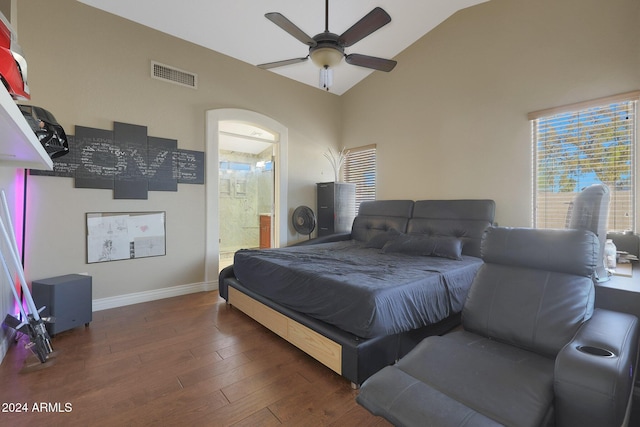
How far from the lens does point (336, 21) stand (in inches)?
134

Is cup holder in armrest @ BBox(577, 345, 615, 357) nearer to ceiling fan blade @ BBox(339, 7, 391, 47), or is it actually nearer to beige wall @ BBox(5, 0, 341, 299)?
ceiling fan blade @ BBox(339, 7, 391, 47)

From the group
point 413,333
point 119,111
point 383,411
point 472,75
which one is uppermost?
point 472,75

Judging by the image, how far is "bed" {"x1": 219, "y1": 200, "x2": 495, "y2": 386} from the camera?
176 cm

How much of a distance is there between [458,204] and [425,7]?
2432 mm

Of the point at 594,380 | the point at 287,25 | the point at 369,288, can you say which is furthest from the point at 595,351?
the point at 287,25

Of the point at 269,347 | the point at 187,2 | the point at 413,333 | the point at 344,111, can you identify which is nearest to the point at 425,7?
the point at 344,111

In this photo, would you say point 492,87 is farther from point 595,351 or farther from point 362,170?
point 595,351

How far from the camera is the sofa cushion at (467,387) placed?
3.25 feet

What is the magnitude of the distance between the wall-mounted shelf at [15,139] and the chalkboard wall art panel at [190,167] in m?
1.56

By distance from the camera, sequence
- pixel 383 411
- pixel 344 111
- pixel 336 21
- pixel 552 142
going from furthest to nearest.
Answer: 1. pixel 344 111
2. pixel 336 21
3. pixel 552 142
4. pixel 383 411

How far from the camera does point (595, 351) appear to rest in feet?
3.50

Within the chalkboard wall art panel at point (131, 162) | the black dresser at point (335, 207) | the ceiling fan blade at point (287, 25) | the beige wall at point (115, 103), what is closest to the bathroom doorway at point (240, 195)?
the black dresser at point (335, 207)

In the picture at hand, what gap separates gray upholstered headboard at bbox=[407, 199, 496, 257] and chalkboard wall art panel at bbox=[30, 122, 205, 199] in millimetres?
2890

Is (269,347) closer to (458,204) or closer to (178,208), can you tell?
(178,208)
